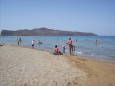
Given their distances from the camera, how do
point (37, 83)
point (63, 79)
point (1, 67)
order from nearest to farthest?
point (37, 83) → point (63, 79) → point (1, 67)

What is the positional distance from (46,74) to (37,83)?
128 centimetres

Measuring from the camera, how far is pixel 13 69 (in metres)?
9.46

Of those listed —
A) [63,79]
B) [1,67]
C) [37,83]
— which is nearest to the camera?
[37,83]

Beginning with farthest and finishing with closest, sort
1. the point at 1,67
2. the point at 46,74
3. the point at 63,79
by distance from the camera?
the point at 1,67, the point at 46,74, the point at 63,79

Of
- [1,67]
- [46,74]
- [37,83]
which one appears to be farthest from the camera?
[1,67]

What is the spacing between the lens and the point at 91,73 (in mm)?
9750

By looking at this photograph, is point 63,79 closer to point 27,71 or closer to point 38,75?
point 38,75

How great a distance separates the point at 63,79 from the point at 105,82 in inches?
74.4

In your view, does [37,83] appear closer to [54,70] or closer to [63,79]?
[63,79]

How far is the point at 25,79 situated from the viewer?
805 centimetres

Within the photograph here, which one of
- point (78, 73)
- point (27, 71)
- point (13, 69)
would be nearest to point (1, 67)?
point (13, 69)

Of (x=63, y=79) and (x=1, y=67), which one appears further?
(x=1, y=67)

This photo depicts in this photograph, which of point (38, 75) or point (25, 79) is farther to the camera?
point (38, 75)

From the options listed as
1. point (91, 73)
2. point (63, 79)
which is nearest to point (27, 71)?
point (63, 79)
